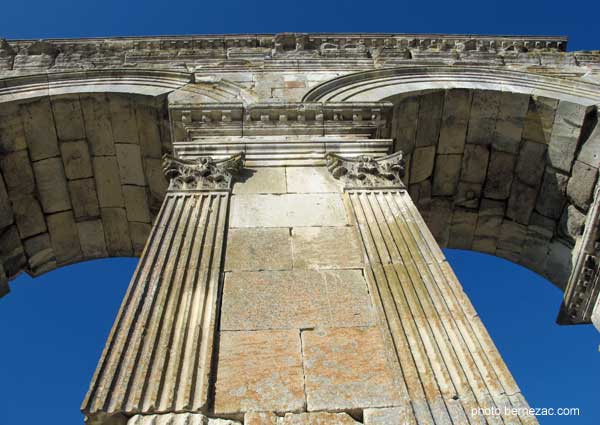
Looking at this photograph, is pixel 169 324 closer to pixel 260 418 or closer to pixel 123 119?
pixel 260 418

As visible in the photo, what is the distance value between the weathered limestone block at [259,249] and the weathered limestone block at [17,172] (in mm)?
5384

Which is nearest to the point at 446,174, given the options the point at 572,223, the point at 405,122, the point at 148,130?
the point at 405,122

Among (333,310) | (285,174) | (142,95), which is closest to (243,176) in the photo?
(285,174)

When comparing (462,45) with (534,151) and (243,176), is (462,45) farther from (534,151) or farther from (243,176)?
(243,176)

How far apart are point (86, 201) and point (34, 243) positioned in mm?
1123

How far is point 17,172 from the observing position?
9.50 m

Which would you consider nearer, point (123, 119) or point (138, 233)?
point (123, 119)

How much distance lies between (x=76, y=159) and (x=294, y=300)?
646 centimetres

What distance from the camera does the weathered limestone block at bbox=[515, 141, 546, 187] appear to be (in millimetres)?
9875

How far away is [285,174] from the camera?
6980mm

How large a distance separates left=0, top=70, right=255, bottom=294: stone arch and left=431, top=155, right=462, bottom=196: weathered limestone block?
368 cm

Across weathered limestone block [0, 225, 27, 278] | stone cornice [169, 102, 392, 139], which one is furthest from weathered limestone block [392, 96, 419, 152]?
weathered limestone block [0, 225, 27, 278]

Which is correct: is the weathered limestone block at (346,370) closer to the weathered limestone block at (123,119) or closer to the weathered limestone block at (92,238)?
the weathered limestone block at (123,119)

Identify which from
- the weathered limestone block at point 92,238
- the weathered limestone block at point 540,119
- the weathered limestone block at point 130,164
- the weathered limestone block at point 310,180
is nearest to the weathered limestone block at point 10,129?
the weathered limestone block at point 130,164
